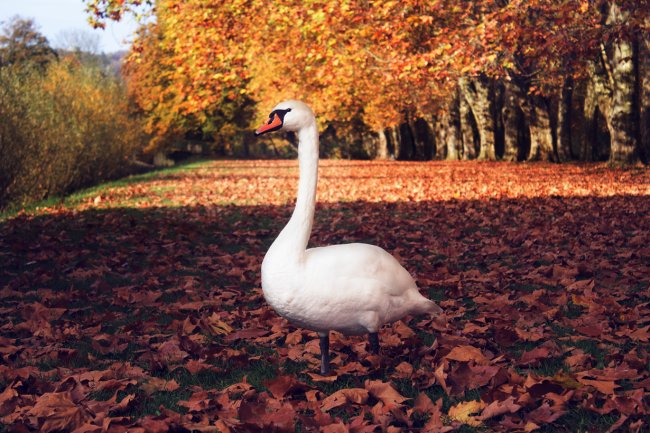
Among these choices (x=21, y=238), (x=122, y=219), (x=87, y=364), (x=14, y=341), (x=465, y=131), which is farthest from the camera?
(x=465, y=131)

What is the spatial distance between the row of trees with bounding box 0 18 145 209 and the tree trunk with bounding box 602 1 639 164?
16899mm

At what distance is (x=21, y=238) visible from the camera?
432 inches

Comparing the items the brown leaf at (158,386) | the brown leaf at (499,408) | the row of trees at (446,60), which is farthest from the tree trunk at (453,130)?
the brown leaf at (499,408)

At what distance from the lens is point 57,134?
20594mm

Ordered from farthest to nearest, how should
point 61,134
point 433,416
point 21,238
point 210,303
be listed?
1. point 61,134
2. point 21,238
3. point 210,303
4. point 433,416

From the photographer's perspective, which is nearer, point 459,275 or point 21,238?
point 459,275

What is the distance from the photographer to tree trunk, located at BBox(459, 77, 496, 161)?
3625cm

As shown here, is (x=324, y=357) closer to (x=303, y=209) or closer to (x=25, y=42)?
(x=303, y=209)

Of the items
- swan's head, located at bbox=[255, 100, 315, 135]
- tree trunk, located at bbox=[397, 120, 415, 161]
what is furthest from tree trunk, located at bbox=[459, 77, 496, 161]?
swan's head, located at bbox=[255, 100, 315, 135]

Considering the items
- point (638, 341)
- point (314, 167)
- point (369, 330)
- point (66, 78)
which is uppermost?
point (66, 78)

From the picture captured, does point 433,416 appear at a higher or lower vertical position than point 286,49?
lower

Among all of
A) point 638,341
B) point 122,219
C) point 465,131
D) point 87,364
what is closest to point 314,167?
point 87,364

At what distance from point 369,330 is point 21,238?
8.08 metres

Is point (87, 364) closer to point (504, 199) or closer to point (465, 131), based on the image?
point (504, 199)
